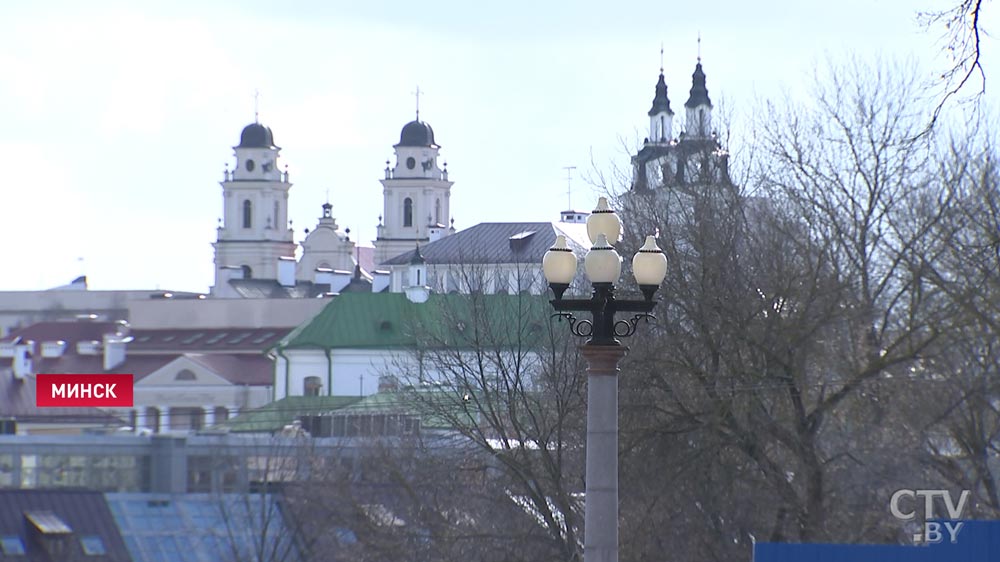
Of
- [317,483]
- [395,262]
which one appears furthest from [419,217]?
[317,483]

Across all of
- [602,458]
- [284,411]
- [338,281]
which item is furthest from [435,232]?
[602,458]

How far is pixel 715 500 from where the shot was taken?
2802cm

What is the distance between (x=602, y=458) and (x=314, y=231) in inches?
7331

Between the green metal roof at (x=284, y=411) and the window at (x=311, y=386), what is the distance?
757cm

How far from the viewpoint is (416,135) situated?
193000 millimetres

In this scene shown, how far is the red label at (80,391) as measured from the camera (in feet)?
233

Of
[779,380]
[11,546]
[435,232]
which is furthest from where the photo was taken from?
[435,232]

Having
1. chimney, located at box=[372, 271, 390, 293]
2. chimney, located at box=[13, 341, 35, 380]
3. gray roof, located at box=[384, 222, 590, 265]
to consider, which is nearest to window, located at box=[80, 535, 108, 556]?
chimney, located at box=[13, 341, 35, 380]

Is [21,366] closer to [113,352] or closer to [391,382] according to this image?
[113,352]

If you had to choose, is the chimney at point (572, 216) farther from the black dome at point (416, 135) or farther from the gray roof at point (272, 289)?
the black dome at point (416, 135)

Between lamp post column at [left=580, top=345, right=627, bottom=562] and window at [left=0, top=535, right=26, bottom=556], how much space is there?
160 feet

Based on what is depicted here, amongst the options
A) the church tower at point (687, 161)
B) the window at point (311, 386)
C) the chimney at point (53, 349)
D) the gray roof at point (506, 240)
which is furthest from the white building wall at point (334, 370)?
the church tower at point (687, 161)

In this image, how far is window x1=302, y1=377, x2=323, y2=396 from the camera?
4419 inches

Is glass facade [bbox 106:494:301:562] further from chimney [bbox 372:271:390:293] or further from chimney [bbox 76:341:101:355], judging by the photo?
chimney [bbox 372:271:390:293]
